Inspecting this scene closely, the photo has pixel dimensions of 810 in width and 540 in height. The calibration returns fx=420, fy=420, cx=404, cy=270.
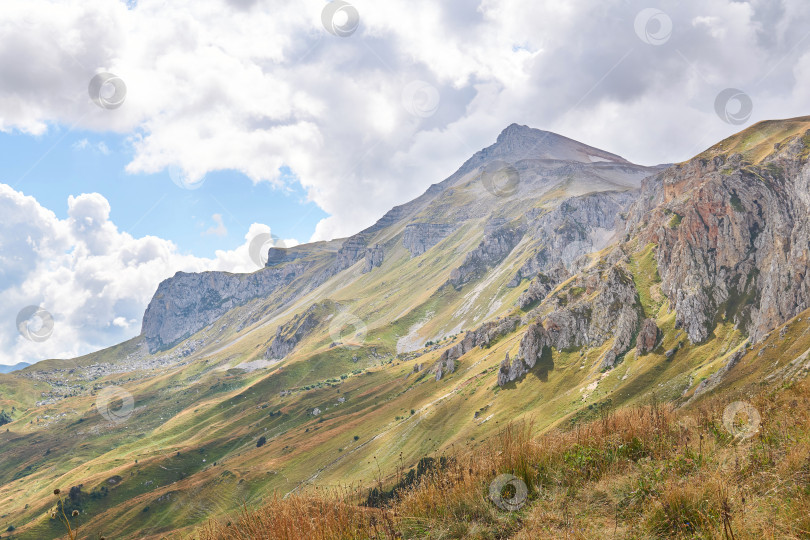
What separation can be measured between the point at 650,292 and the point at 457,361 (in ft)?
253

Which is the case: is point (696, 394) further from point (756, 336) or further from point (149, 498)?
point (149, 498)

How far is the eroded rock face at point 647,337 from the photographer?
103m

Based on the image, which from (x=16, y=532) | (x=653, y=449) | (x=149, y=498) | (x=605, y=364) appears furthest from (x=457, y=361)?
(x=653, y=449)

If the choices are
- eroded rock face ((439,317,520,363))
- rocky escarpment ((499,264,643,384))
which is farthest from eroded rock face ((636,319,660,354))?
eroded rock face ((439,317,520,363))

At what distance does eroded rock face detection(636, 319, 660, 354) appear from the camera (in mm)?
102881

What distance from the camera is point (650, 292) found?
12694 centimetres
